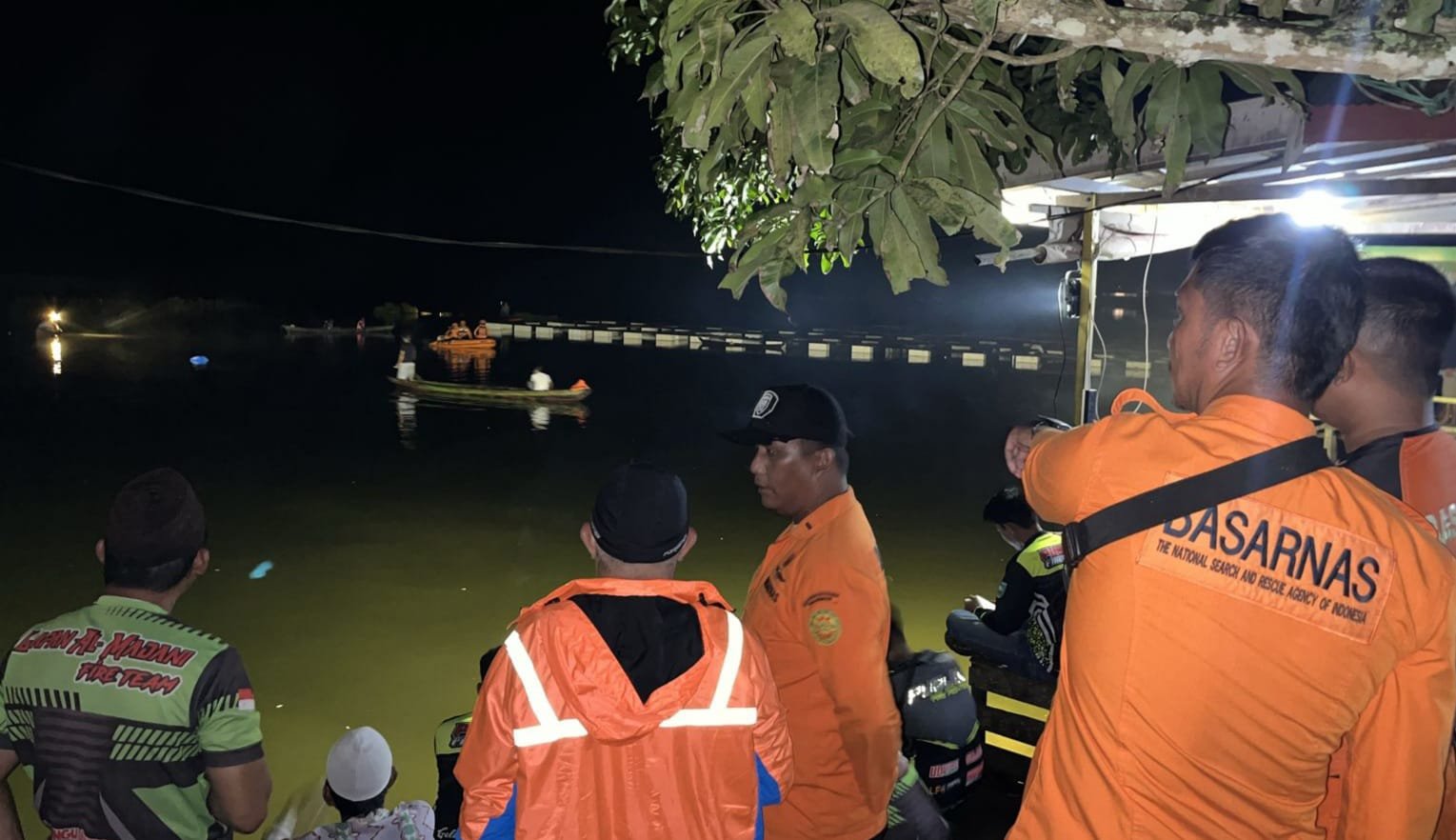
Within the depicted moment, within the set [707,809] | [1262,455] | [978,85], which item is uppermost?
[978,85]

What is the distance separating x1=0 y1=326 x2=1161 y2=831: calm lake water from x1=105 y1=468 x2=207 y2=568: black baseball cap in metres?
4.12

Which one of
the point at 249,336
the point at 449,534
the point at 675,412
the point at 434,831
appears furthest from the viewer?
the point at 249,336

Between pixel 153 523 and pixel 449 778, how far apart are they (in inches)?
48.7

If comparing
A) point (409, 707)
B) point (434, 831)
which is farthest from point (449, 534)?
point (434, 831)

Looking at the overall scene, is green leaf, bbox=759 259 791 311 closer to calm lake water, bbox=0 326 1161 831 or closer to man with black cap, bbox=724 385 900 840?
man with black cap, bbox=724 385 900 840

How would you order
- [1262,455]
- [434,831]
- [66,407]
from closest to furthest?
[1262,455] → [434,831] → [66,407]

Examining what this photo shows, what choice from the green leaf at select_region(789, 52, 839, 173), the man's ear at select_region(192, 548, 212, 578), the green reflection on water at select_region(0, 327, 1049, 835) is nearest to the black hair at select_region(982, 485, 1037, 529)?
the green leaf at select_region(789, 52, 839, 173)

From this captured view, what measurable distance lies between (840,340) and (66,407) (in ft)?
159

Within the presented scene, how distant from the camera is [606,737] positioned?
1936mm

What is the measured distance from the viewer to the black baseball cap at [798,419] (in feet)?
10.3

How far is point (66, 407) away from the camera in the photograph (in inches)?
989

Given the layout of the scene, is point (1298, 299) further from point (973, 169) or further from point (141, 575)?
point (141, 575)

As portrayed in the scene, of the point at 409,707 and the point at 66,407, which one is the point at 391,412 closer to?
the point at 66,407

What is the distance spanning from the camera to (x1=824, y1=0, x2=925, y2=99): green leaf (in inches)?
70.9
